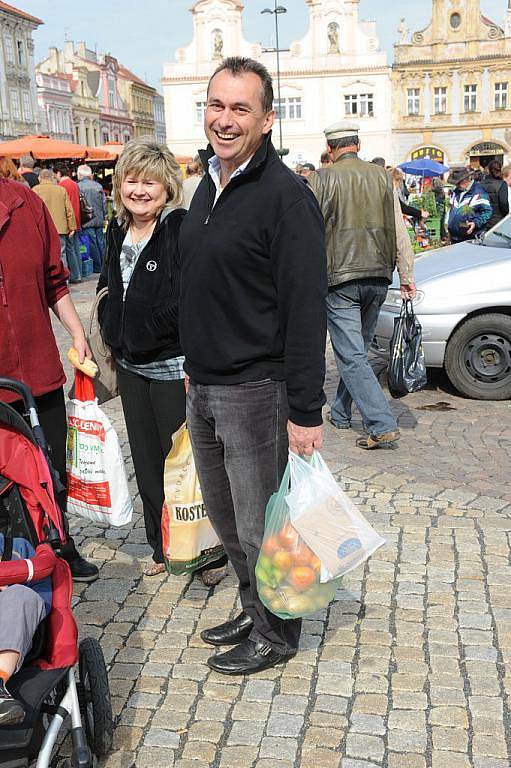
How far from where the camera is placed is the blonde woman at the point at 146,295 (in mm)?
3906

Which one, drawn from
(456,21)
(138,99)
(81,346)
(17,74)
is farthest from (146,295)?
(138,99)

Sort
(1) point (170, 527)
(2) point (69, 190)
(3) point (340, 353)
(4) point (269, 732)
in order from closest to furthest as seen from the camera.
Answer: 1. (4) point (269, 732)
2. (1) point (170, 527)
3. (3) point (340, 353)
4. (2) point (69, 190)

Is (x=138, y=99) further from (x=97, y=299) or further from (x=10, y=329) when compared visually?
(x=10, y=329)

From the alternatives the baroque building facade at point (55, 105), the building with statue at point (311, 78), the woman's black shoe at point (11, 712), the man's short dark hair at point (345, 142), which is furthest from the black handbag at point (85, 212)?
the baroque building facade at point (55, 105)

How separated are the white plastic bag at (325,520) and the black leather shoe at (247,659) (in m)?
0.55

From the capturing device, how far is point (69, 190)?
15.4 meters

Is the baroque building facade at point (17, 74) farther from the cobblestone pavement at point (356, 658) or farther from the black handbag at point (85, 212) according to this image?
the cobblestone pavement at point (356, 658)

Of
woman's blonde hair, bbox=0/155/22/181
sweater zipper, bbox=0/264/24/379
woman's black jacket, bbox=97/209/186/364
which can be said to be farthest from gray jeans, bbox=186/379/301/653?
woman's blonde hair, bbox=0/155/22/181

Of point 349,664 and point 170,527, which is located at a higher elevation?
point 170,527

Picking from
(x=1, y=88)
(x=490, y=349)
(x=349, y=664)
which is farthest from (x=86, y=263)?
(x=1, y=88)

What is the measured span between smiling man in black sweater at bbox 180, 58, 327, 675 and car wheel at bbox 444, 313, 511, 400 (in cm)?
444

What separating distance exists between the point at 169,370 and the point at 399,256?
113 inches

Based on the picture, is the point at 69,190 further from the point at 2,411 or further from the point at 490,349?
the point at 2,411

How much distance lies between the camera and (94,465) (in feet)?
13.3
